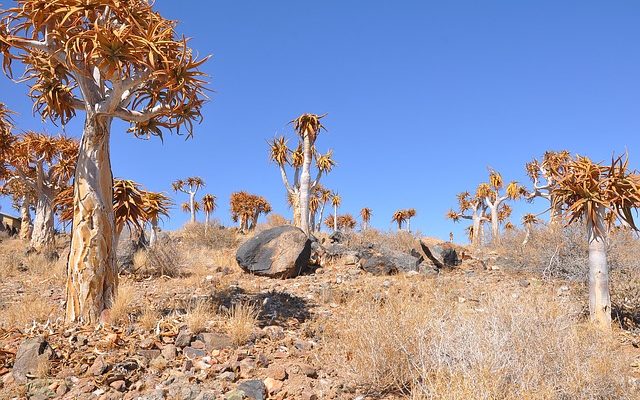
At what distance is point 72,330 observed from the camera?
573cm

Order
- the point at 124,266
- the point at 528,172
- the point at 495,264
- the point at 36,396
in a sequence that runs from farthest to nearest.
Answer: the point at 528,172 → the point at 495,264 → the point at 124,266 → the point at 36,396

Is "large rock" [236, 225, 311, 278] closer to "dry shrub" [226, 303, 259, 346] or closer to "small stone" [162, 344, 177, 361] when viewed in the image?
"dry shrub" [226, 303, 259, 346]

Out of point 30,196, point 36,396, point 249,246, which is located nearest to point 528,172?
point 249,246

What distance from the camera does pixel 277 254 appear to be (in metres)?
11.5

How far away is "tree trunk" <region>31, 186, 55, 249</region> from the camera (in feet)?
62.0

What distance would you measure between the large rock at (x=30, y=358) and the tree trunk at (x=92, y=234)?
1024 millimetres

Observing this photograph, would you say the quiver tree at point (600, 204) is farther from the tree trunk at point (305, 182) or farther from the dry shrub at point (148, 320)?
the tree trunk at point (305, 182)

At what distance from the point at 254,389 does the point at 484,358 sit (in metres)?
2.18

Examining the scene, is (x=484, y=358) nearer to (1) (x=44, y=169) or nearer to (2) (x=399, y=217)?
(1) (x=44, y=169)

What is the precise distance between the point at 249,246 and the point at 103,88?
6107 mm

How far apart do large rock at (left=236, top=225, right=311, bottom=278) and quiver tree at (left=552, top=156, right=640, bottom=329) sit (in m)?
6.28

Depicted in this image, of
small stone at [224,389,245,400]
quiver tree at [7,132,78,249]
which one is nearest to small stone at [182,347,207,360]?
small stone at [224,389,245,400]

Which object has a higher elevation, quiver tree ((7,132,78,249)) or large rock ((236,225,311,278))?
quiver tree ((7,132,78,249))

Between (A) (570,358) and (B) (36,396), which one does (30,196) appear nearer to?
(B) (36,396)
